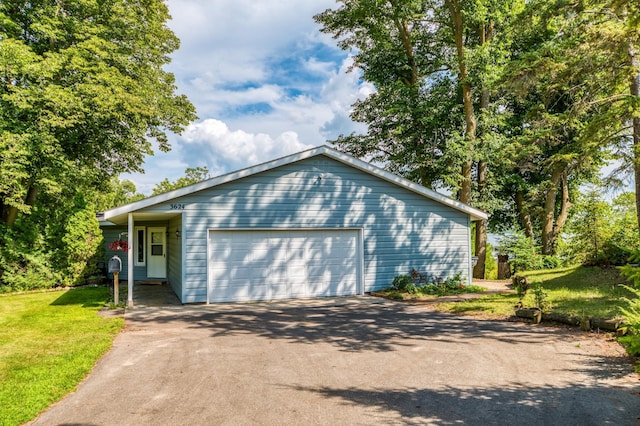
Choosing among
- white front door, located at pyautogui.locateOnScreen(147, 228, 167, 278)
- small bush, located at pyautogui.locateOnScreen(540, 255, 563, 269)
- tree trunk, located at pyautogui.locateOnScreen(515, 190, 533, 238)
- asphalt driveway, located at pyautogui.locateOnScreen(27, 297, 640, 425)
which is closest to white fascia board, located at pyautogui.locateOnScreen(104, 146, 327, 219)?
asphalt driveway, located at pyautogui.locateOnScreen(27, 297, 640, 425)

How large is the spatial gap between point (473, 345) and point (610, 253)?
873cm

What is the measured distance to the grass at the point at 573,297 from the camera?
27.8 feet

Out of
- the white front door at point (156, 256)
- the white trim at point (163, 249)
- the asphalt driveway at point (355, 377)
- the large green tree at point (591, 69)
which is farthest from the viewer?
the white front door at point (156, 256)

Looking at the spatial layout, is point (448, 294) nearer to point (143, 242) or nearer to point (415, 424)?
point (415, 424)

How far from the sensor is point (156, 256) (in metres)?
17.0

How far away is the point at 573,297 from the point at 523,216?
478 inches

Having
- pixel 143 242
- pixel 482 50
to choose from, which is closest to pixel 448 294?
pixel 482 50

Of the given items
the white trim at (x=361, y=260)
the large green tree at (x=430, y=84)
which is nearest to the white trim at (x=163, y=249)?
the white trim at (x=361, y=260)

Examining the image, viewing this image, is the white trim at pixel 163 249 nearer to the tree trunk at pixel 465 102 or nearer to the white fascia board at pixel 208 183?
the white fascia board at pixel 208 183

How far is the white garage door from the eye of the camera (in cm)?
1137

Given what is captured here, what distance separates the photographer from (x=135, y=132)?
17.7 m

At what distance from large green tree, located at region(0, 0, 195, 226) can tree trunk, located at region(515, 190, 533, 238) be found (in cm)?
1758

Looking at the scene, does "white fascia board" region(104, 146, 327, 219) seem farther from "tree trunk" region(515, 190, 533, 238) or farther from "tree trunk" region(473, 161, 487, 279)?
"tree trunk" region(515, 190, 533, 238)

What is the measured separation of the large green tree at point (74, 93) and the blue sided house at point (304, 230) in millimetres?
5111
